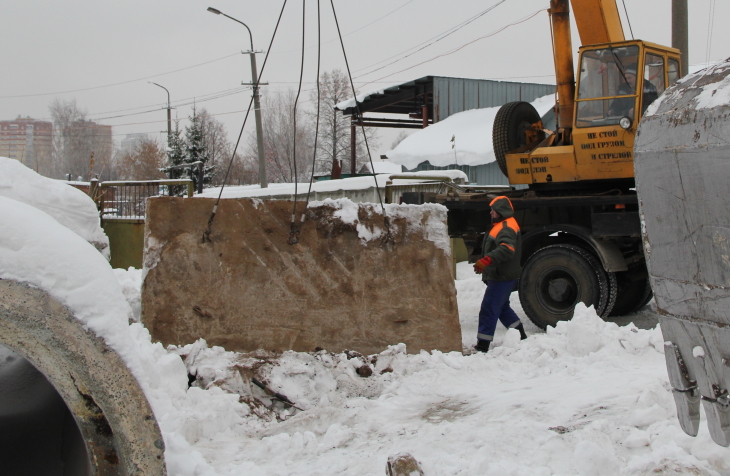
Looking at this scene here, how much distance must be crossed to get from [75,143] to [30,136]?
16.1 meters

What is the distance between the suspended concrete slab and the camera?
15.5 feet

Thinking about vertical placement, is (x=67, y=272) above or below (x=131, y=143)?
below

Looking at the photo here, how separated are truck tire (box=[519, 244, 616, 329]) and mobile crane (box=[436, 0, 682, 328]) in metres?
0.01

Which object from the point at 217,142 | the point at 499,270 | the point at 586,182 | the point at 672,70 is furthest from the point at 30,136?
the point at 499,270

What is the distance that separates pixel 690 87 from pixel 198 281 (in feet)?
11.6

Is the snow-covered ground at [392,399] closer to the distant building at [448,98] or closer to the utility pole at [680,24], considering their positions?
the utility pole at [680,24]

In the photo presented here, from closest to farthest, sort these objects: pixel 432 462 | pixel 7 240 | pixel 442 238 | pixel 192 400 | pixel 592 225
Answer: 1. pixel 7 240
2. pixel 432 462
3. pixel 192 400
4. pixel 442 238
5. pixel 592 225

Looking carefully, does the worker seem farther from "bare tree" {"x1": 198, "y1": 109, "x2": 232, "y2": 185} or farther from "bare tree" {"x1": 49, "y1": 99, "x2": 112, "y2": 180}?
"bare tree" {"x1": 49, "y1": 99, "x2": 112, "y2": 180}

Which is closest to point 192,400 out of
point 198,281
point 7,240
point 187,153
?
point 198,281

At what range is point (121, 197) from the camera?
11.2m

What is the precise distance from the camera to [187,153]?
30844mm

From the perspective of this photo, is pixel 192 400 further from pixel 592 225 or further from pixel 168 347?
pixel 592 225

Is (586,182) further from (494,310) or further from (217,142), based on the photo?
(217,142)

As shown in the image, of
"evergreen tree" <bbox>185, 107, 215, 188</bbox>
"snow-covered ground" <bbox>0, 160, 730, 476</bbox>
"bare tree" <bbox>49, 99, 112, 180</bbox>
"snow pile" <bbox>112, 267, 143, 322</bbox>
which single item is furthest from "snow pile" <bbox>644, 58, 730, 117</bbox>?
"bare tree" <bbox>49, 99, 112, 180</bbox>
